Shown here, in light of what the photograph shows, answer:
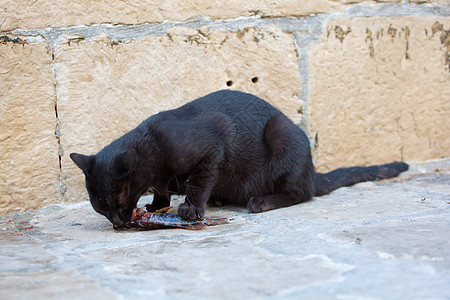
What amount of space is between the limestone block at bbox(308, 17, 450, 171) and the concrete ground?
87 cm

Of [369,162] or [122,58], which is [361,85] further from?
[122,58]

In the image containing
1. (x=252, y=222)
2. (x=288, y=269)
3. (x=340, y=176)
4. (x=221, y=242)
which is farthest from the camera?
(x=340, y=176)

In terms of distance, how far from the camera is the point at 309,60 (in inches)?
130

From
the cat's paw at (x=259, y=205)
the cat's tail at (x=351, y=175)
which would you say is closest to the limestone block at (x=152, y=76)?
the cat's tail at (x=351, y=175)

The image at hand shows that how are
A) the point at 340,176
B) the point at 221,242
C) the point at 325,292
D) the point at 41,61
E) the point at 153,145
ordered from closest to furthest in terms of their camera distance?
the point at 325,292, the point at 221,242, the point at 153,145, the point at 41,61, the point at 340,176

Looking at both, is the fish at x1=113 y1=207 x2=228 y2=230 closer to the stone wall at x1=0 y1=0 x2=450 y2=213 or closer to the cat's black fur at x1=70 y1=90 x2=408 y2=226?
the cat's black fur at x1=70 y1=90 x2=408 y2=226

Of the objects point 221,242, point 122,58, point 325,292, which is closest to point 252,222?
point 221,242

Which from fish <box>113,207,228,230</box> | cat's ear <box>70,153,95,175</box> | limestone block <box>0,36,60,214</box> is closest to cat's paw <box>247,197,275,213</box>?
fish <box>113,207,228,230</box>

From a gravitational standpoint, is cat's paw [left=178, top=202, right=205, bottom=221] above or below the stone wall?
below

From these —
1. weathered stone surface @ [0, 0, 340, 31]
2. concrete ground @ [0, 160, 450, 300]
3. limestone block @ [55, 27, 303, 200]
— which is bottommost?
concrete ground @ [0, 160, 450, 300]

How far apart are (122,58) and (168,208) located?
101cm

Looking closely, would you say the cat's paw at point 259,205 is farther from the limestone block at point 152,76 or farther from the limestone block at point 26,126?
the limestone block at point 26,126

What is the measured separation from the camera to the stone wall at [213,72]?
9.25 ft

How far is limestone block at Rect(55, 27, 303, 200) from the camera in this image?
292 centimetres
